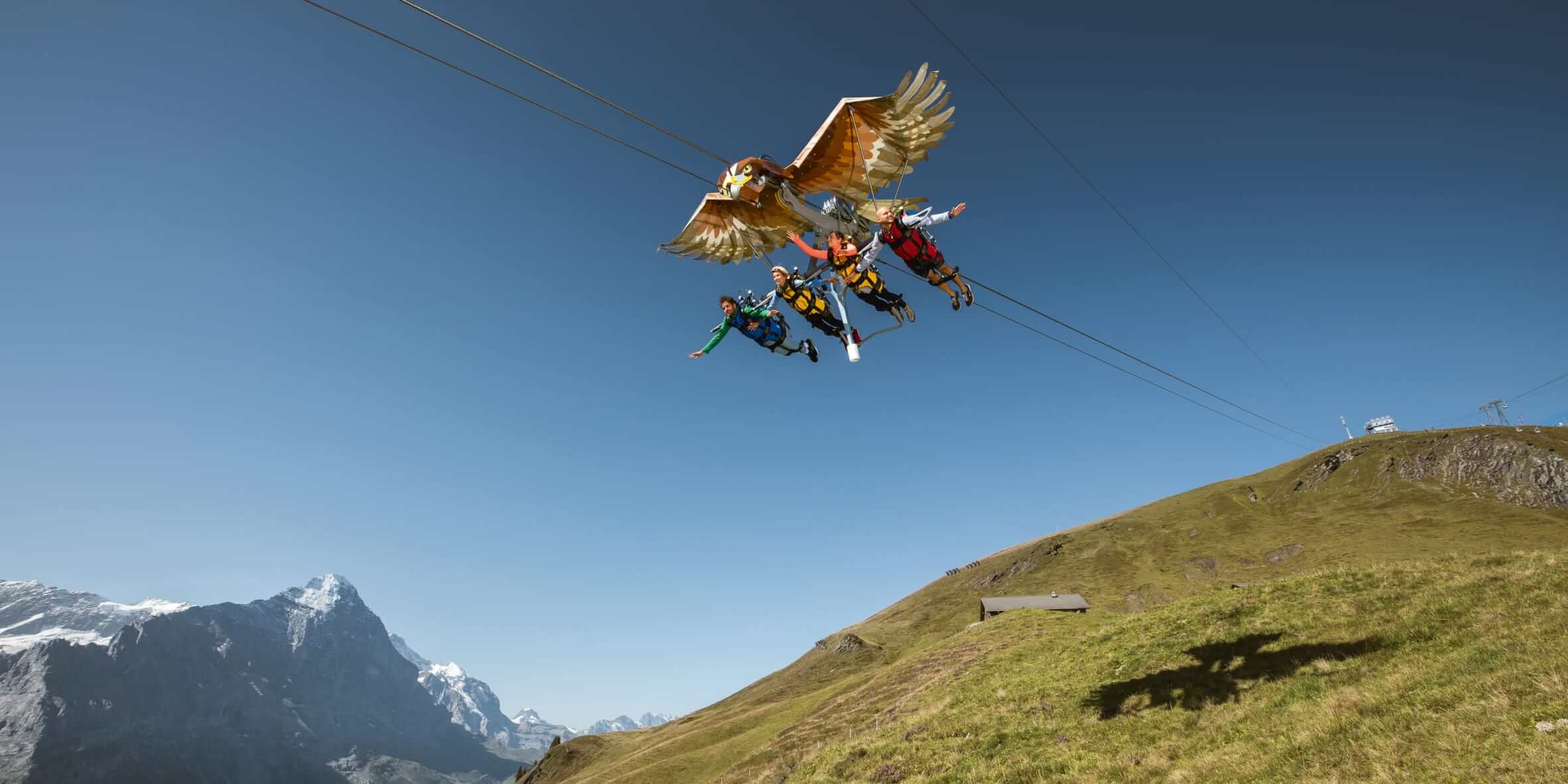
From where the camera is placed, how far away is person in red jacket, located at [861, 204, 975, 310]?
57.1 ft

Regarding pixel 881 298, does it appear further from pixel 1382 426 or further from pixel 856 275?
pixel 1382 426

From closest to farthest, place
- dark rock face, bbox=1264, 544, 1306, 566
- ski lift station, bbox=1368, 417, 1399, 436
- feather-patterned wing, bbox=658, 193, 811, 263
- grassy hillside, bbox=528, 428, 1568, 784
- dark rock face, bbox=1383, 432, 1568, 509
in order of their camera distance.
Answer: grassy hillside, bbox=528, 428, 1568, 784, feather-patterned wing, bbox=658, 193, 811, 263, dark rock face, bbox=1383, 432, 1568, 509, dark rock face, bbox=1264, 544, 1306, 566, ski lift station, bbox=1368, 417, 1399, 436

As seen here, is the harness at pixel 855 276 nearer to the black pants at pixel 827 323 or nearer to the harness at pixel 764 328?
the black pants at pixel 827 323

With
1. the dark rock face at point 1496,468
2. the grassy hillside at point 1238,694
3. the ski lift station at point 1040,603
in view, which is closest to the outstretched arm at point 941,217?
the grassy hillside at point 1238,694

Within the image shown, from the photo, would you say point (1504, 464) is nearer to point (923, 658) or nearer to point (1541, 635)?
point (923, 658)

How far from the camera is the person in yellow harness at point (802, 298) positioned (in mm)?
19266

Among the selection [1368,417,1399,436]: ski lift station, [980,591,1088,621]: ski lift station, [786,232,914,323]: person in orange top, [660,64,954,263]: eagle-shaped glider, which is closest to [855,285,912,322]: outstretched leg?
[786,232,914,323]: person in orange top

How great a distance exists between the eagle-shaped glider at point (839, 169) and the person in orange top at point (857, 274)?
1.43 meters

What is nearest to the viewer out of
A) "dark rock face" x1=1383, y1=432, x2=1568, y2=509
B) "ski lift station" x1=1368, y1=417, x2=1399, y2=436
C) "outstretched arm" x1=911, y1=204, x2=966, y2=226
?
"outstretched arm" x1=911, y1=204, x2=966, y2=226

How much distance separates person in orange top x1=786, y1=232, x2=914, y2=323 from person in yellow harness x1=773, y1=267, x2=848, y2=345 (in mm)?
931

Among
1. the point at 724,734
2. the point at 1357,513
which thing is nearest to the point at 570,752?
the point at 724,734

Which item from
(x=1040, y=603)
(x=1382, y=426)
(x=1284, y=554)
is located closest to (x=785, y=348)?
(x=1040, y=603)

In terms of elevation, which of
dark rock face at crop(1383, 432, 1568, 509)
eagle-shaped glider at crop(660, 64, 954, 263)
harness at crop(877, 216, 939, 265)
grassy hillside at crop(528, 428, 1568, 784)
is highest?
eagle-shaped glider at crop(660, 64, 954, 263)

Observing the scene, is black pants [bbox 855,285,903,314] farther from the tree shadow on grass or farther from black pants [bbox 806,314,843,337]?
the tree shadow on grass
